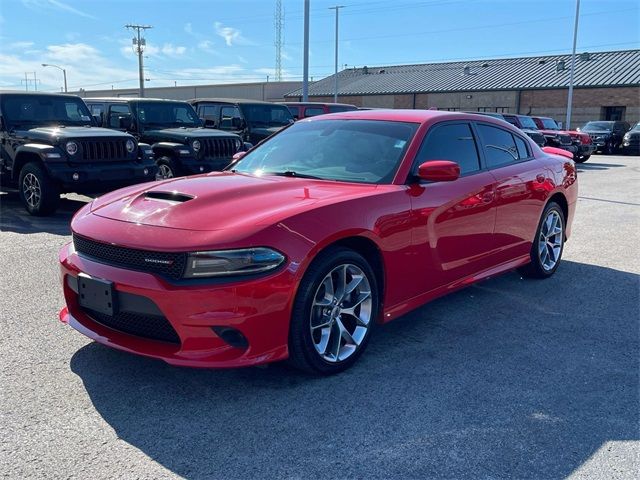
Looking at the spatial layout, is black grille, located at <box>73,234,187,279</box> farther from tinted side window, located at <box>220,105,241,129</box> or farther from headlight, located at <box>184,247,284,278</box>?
tinted side window, located at <box>220,105,241,129</box>

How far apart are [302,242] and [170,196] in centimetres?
102

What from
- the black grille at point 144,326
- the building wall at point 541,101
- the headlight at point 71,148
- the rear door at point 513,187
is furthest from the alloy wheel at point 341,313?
the building wall at point 541,101

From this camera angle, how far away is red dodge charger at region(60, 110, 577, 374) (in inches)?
122

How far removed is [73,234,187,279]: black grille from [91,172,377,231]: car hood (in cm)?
20

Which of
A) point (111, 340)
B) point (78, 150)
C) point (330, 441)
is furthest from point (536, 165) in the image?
point (78, 150)

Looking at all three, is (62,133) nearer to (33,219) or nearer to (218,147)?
(33,219)

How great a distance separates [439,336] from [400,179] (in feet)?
3.81

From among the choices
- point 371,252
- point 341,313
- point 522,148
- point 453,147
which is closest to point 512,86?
point 522,148

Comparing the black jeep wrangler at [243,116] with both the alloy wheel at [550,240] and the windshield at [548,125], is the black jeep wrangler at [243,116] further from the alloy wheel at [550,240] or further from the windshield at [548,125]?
the windshield at [548,125]

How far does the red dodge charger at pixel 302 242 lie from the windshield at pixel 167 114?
23.9ft

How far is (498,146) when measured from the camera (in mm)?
5227

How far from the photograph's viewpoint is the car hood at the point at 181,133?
10.7 meters

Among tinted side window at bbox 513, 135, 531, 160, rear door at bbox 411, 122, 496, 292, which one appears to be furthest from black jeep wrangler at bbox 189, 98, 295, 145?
rear door at bbox 411, 122, 496, 292

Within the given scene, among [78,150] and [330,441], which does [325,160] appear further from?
[78,150]
